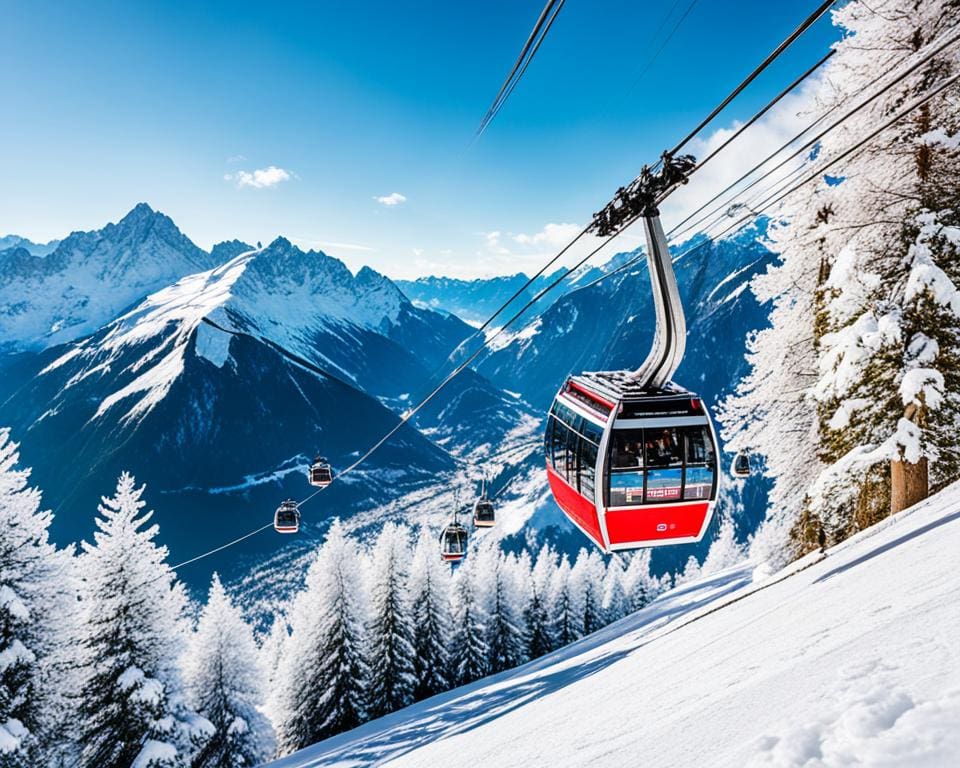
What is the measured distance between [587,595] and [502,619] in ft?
47.3

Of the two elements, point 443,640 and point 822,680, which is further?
point 443,640

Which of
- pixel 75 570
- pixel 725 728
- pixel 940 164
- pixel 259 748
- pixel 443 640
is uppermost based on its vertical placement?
pixel 940 164

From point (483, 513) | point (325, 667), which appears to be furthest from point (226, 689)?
point (483, 513)

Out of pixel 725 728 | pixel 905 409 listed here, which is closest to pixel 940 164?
pixel 905 409

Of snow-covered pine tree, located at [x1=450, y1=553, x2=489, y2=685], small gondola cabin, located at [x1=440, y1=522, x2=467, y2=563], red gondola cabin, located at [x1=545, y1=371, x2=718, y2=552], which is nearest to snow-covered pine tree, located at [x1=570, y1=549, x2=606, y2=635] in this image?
snow-covered pine tree, located at [x1=450, y1=553, x2=489, y2=685]

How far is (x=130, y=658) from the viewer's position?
2112 cm

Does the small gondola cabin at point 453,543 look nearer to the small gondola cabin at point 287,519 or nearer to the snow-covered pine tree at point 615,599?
the small gondola cabin at point 287,519

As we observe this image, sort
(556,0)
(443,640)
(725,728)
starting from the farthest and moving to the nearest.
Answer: (443,640)
(725,728)
(556,0)

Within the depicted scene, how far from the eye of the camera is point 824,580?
1050 cm

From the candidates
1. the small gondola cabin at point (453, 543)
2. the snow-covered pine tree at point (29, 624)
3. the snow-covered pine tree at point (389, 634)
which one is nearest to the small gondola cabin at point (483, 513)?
the small gondola cabin at point (453, 543)

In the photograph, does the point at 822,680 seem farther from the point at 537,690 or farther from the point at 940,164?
the point at 537,690

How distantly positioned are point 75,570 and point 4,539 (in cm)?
279

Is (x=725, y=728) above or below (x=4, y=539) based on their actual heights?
below

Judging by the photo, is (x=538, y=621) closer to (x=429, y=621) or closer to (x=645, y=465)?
(x=429, y=621)
